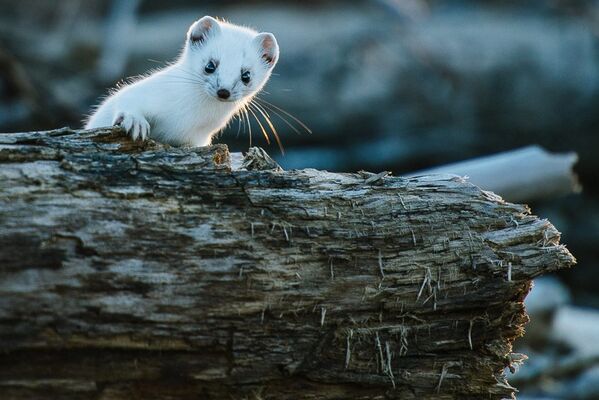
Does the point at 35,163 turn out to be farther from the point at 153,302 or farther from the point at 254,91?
the point at 254,91

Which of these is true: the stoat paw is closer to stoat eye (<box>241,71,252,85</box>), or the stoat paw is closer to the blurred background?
stoat eye (<box>241,71,252,85</box>)

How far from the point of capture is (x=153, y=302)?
3.47 m

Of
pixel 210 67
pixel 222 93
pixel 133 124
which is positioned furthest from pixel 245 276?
pixel 210 67

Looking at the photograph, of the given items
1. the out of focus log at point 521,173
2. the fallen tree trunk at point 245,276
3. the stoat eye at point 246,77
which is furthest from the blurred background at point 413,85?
the fallen tree trunk at point 245,276

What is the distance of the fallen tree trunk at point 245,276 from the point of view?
3.38 metres

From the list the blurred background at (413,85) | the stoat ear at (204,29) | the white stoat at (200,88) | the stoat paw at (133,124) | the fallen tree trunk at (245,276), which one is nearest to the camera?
the fallen tree trunk at (245,276)

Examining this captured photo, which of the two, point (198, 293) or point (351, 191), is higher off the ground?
point (351, 191)

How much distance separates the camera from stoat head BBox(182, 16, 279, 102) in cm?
514

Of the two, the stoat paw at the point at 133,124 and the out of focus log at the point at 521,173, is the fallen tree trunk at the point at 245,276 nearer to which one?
the stoat paw at the point at 133,124

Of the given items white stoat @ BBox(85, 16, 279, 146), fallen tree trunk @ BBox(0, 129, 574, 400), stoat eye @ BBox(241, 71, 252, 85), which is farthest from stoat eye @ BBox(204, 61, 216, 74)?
fallen tree trunk @ BBox(0, 129, 574, 400)

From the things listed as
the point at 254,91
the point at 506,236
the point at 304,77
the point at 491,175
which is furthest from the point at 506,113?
the point at 506,236

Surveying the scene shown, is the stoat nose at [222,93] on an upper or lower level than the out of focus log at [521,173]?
lower

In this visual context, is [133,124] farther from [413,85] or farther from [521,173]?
[413,85]

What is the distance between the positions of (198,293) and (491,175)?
4.22 m
